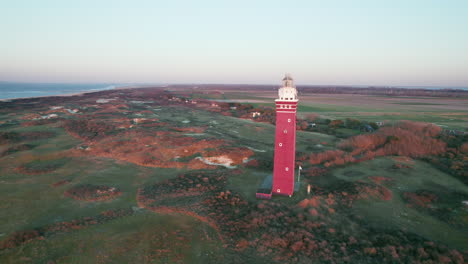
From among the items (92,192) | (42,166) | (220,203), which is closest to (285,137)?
(220,203)

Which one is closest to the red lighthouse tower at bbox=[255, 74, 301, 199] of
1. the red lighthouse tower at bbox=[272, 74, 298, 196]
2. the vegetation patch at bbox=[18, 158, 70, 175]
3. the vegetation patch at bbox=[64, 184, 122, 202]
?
the red lighthouse tower at bbox=[272, 74, 298, 196]

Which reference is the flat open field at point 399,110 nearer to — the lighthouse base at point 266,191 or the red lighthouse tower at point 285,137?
the lighthouse base at point 266,191

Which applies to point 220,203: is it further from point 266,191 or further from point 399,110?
Answer: point 399,110

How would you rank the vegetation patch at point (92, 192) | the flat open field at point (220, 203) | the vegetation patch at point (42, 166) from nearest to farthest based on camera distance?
the flat open field at point (220, 203), the vegetation patch at point (92, 192), the vegetation patch at point (42, 166)

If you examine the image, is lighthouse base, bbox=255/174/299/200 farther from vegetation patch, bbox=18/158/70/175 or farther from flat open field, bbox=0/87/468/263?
vegetation patch, bbox=18/158/70/175

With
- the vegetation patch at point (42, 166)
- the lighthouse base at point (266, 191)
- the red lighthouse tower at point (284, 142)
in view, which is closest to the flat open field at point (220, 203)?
the vegetation patch at point (42, 166)

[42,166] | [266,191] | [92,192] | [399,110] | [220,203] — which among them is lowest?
[220,203]
